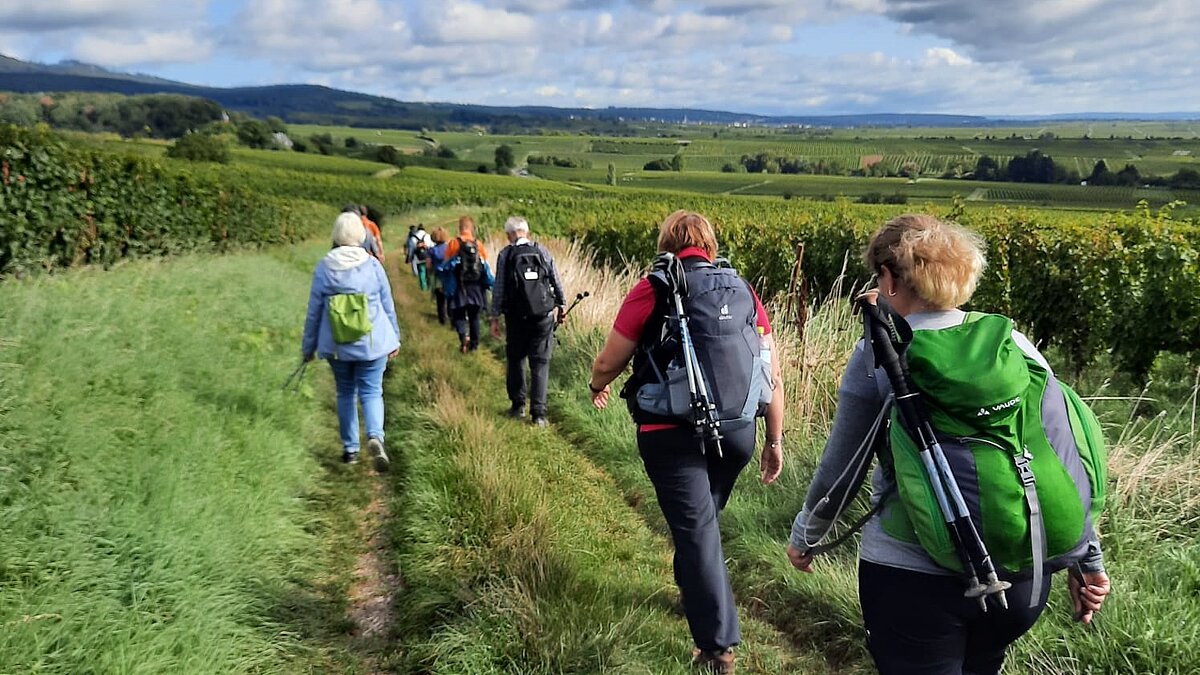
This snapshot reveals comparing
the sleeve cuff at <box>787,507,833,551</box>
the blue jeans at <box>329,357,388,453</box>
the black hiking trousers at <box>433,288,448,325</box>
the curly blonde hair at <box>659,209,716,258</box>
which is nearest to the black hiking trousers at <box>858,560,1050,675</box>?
the sleeve cuff at <box>787,507,833,551</box>

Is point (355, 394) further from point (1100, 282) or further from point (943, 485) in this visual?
point (1100, 282)

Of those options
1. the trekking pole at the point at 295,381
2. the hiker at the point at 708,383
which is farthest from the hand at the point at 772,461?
the trekking pole at the point at 295,381

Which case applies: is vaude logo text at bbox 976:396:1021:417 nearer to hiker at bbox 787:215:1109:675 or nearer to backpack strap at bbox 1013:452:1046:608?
hiker at bbox 787:215:1109:675

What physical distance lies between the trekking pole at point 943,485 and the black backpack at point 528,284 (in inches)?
185

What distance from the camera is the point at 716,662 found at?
9.85 feet

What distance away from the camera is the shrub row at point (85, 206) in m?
7.98

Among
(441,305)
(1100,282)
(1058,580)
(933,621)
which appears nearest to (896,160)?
(441,305)

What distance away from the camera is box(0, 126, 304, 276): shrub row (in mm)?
7980

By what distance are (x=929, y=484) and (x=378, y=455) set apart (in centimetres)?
442

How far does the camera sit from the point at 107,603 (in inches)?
111

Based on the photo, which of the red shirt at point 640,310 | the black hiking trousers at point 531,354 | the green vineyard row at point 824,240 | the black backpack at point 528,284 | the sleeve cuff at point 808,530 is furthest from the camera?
the black hiking trousers at point 531,354

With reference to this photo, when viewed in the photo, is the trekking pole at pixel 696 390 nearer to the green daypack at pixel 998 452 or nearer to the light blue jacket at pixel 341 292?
the green daypack at pixel 998 452

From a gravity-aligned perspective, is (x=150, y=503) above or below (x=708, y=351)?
below

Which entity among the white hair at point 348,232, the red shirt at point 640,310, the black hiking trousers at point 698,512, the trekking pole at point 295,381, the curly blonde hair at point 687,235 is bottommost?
the trekking pole at point 295,381
